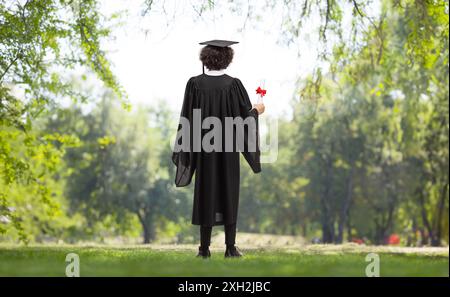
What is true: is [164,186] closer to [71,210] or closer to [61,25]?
[71,210]

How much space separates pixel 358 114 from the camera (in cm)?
3381

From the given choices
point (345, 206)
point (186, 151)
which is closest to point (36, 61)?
point (186, 151)

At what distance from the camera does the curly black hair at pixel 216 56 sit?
689 cm

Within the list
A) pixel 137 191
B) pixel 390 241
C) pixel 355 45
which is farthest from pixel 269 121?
pixel 355 45

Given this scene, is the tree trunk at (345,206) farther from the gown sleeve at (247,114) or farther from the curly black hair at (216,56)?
the curly black hair at (216,56)

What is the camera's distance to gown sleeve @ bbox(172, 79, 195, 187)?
702cm

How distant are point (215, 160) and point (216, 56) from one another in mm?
1100

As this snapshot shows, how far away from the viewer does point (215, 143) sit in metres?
6.81

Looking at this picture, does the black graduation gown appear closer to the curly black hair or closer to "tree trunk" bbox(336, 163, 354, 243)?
the curly black hair

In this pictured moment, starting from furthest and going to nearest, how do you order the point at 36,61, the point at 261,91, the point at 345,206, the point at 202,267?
the point at 345,206, the point at 36,61, the point at 261,91, the point at 202,267

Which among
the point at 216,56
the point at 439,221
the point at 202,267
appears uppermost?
the point at 216,56

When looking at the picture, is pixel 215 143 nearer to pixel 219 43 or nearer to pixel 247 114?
pixel 247 114

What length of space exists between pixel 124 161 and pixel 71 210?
4.50 metres

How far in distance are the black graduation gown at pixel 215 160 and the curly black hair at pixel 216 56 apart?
15 cm
